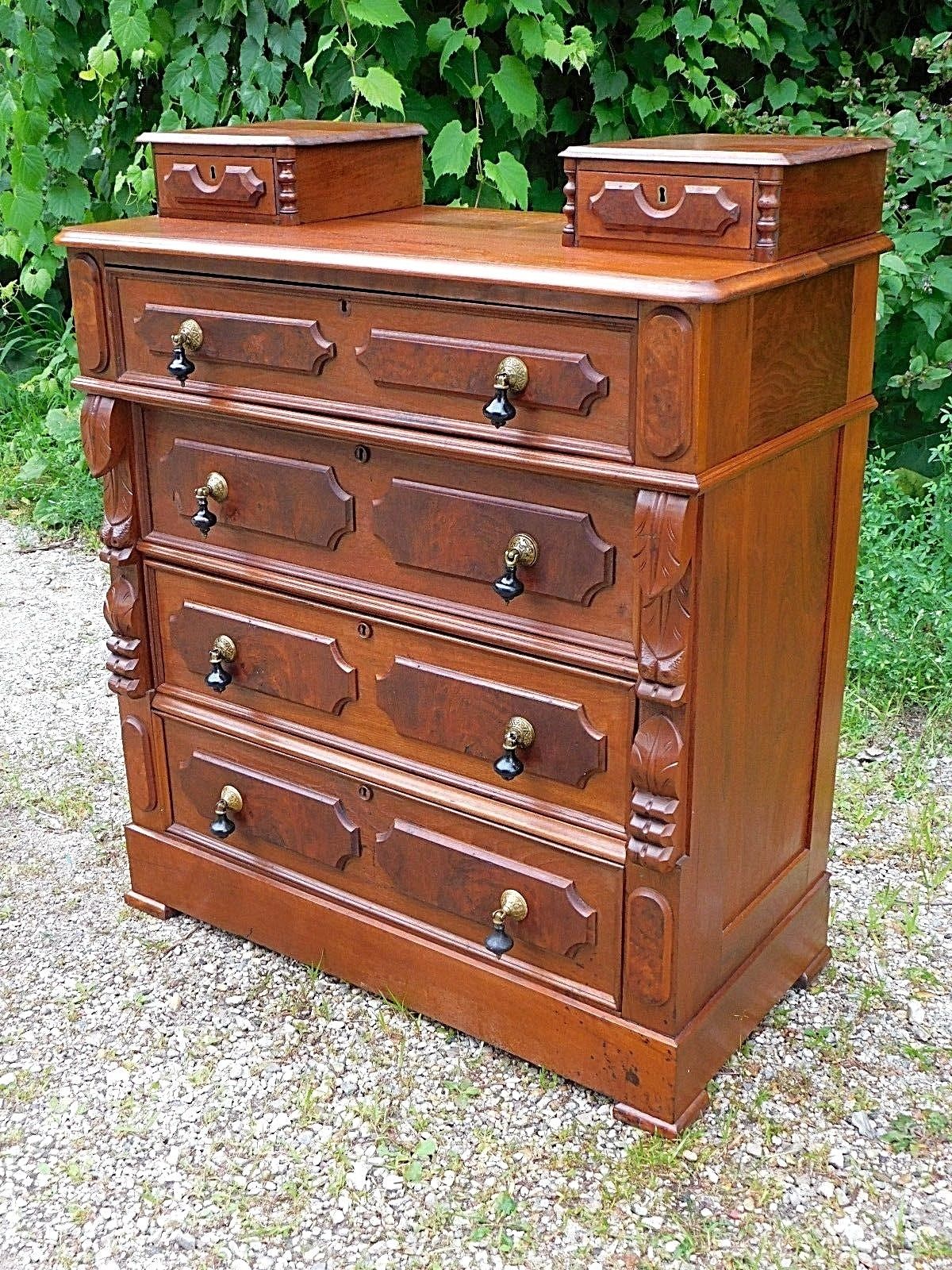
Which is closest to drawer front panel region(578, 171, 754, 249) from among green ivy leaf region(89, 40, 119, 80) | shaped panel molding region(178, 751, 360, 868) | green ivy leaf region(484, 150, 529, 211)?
shaped panel molding region(178, 751, 360, 868)

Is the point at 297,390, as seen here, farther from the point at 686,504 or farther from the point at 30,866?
the point at 30,866

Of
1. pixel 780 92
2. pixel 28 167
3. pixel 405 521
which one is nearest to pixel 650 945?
pixel 405 521

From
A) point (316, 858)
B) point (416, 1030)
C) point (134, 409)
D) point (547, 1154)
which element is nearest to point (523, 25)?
point (134, 409)

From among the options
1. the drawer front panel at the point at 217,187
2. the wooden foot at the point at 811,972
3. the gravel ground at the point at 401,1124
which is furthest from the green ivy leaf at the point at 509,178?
the wooden foot at the point at 811,972

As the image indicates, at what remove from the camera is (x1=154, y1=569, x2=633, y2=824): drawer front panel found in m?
1.90

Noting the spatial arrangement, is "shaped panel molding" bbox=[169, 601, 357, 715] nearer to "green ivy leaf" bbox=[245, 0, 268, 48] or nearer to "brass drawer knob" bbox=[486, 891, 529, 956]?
"brass drawer knob" bbox=[486, 891, 529, 956]

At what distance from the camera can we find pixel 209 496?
2195 mm

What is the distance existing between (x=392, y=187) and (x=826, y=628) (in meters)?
1.00

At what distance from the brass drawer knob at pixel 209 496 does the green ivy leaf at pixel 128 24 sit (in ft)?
5.21

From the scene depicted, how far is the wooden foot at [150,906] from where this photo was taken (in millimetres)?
2541

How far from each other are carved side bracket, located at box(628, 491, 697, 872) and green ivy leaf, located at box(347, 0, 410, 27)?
1688 mm

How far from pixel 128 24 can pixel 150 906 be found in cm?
202

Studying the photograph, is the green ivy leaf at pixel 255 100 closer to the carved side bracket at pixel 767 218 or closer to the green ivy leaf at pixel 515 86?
the green ivy leaf at pixel 515 86

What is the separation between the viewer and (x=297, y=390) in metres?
2.00
